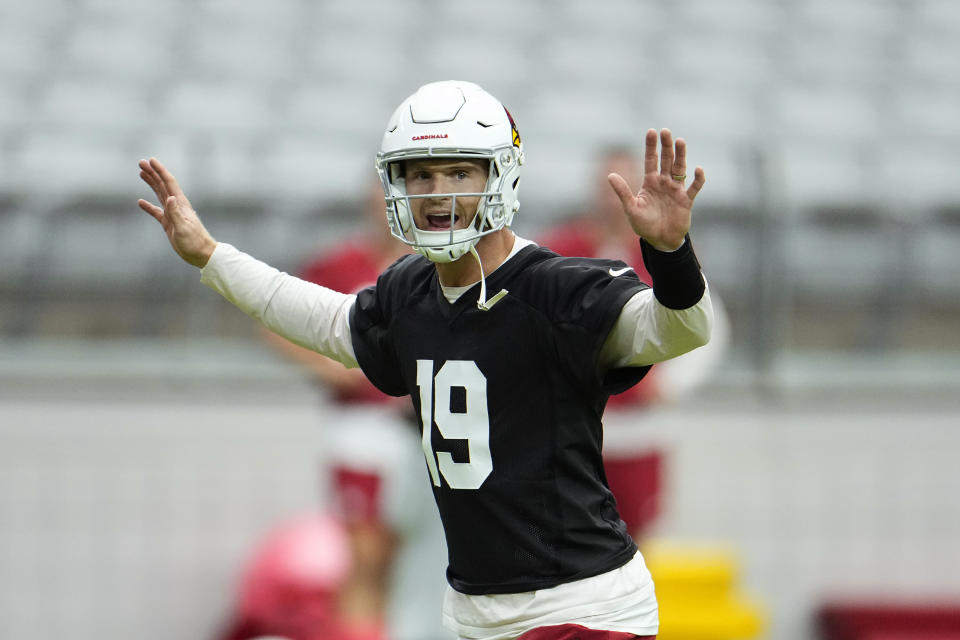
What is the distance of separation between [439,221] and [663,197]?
0.45 m

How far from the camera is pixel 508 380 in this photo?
2.23m

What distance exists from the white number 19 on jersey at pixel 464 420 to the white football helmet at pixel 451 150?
217mm

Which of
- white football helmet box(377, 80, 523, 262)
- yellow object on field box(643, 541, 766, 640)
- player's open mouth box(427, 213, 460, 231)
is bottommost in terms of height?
yellow object on field box(643, 541, 766, 640)

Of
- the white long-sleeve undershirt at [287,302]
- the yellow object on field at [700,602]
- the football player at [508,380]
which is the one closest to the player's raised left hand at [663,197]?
the football player at [508,380]

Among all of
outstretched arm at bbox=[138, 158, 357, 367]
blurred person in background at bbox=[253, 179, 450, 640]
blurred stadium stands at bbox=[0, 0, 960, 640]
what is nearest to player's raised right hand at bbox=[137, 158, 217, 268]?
outstretched arm at bbox=[138, 158, 357, 367]

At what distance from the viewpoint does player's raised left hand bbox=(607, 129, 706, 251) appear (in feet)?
6.58

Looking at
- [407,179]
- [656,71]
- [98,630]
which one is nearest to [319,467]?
[98,630]

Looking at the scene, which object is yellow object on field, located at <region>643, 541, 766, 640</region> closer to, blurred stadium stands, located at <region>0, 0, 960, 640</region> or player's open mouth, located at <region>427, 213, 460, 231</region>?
blurred stadium stands, located at <region>0, 0, 960, 640</region>

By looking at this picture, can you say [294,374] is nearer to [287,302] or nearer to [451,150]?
[287,302]

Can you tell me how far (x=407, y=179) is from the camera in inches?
91.8

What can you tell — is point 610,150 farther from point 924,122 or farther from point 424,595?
point 924,122

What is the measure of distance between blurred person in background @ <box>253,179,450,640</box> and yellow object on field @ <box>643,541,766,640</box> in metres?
1.10

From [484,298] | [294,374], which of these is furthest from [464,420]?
[294,374]

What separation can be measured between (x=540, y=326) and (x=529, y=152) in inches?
140
